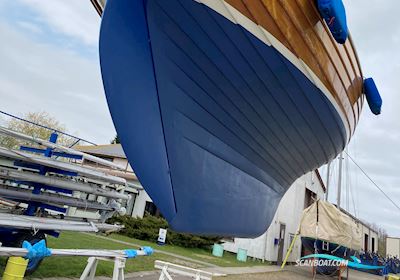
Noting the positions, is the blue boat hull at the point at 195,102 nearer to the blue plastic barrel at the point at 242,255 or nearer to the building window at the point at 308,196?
the blue plastic barrel at the point at 242,255

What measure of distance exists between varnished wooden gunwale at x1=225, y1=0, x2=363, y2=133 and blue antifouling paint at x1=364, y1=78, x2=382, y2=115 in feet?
1.76

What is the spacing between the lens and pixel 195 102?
2.98 metres

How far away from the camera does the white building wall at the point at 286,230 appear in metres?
16.0

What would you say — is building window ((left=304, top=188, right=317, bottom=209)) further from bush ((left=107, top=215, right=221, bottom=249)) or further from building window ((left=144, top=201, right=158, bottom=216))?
building window ((left=144, top=201, right=158, bottom=216))

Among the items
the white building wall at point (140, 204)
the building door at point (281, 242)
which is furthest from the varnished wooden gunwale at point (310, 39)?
the white building wall at point (140, 204)

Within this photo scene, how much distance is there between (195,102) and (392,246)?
120ft

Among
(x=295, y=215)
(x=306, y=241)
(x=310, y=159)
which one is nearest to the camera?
(x=310, y=159)

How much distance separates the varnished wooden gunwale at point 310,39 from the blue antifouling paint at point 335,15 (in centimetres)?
15

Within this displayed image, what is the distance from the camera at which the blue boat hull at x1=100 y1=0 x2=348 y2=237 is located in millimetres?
2633

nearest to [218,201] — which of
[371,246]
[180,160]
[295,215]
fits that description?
[180,160]

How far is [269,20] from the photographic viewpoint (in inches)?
111

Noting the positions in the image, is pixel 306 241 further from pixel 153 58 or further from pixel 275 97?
pixel 153 58

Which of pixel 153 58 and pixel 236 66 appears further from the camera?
pixel 236 66

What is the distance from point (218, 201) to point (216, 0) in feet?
6.37
